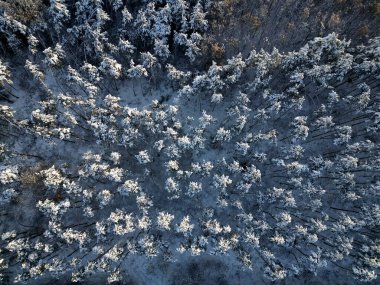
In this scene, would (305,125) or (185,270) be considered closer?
(185,270)

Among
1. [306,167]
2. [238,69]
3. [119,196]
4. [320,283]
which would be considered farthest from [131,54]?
[320,283]

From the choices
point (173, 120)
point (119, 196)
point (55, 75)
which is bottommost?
point (119, 196)

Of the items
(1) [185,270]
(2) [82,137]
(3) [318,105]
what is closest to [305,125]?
(3) [318,105]

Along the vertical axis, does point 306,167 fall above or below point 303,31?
below

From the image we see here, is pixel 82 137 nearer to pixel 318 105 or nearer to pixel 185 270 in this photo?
pixel 185 270

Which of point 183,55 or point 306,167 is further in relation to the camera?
point 183,55

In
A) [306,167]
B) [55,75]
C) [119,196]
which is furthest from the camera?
[55,75]

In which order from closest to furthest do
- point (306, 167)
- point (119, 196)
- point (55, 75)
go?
point (306, 167) < point (119, 196) < point (55, 75)

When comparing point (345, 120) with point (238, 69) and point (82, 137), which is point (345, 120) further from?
point (82, 137)

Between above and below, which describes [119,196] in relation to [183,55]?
below
